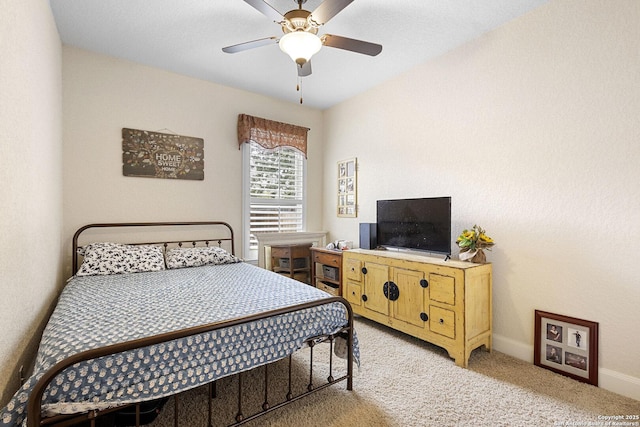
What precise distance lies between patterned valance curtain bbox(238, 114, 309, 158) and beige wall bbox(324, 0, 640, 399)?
168 centimetres

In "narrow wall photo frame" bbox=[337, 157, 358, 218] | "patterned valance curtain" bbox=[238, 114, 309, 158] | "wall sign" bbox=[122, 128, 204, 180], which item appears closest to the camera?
"wall sign" bbox=[122, 128, 204, 180]

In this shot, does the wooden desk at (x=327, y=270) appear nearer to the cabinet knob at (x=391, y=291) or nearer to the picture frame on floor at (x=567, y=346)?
the cabinet knob at (x=391, y=291)

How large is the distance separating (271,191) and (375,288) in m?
1.99

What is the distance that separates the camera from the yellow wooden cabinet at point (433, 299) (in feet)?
7.68

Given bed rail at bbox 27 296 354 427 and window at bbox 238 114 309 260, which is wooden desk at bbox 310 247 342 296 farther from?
bed rail at bbox 27 296 354 427

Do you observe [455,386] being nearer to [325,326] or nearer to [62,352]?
[325,326]

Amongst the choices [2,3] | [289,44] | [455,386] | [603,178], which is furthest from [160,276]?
[603,178]

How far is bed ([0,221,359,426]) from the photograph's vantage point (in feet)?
3.76

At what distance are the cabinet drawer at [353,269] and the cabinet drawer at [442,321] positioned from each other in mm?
876

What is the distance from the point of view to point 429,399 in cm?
191

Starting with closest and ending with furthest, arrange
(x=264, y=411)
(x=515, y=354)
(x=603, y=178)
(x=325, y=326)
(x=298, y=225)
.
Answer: (x=264, y=411) < (x=325, y=326) < (x=603, y=178) < (x=515, y=354) < (x=298, y=225)

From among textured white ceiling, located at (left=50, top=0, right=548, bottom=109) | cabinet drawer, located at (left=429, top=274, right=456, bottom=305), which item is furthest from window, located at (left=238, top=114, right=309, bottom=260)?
cabinet drawer, located at (left=429, top=274, right=456, bottom=305)

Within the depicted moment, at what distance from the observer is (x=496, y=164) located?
2604 millimetres

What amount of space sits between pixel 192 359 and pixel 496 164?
274 cm
